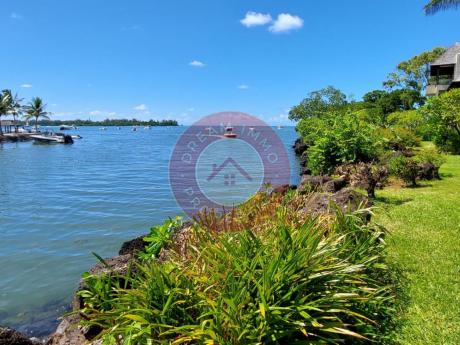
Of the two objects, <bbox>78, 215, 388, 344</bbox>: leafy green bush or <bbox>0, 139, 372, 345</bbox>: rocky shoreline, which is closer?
<bbox>78, 215, 388, 344</bbox>: leafy green bush

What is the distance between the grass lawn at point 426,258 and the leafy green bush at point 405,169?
1.49m

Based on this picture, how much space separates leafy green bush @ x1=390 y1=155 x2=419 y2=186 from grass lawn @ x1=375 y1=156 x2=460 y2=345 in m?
1.49

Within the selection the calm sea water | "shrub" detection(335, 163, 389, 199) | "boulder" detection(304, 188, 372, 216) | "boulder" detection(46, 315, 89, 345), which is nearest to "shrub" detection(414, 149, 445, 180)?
"shrub" detection(335, 163, 389, 199)

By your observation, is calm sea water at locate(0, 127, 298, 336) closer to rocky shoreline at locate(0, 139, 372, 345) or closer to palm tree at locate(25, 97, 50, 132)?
rocky shoreline at locate(0, 139, 372, 345)

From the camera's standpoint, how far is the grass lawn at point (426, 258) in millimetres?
3762

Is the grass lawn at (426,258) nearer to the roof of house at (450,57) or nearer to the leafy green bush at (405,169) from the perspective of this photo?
the leafy green bush at (405,169)

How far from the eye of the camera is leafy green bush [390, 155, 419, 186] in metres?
11.9

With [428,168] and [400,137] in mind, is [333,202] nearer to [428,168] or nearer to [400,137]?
[428,168]

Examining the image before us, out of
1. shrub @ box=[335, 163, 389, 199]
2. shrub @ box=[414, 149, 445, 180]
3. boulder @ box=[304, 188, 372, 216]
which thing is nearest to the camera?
boulder @ box=[304, 188, 372, 216]

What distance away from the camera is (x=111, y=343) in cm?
331

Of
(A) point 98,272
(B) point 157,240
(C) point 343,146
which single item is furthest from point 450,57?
(A) point 98,272

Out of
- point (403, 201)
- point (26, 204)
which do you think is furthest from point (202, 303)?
point (26, 204)

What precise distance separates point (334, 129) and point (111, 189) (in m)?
12.2

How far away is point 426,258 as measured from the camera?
18.2 ft
